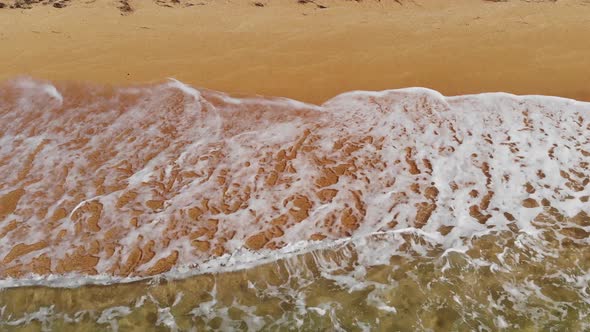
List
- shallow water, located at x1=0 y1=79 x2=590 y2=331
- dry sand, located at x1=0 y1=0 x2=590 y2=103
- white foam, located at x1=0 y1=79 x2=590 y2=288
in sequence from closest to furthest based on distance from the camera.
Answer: shallow water, located at x1=0 y1=79 x2=590 y2=331 < white foam, located at x1=0 y1=79 x2=590 y2=288 < dry sand, located at x1=0 y1=0 x2=590 y2=103

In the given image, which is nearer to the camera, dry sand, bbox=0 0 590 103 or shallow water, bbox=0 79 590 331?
shallow water, bbox=0 79 590 331

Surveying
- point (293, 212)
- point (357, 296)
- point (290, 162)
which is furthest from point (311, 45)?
point (357, 296)

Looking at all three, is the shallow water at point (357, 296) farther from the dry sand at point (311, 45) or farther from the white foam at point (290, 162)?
the dry sand at point (311, 45)

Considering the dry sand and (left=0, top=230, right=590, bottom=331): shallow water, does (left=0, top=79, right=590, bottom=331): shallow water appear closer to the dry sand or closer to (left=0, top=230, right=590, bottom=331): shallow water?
(left=0, top=230, right=590, bottom=331): shallow water

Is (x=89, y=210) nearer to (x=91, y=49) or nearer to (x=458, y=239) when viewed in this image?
(x=458, y=239)

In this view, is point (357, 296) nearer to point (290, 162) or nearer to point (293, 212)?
point (293, 212)

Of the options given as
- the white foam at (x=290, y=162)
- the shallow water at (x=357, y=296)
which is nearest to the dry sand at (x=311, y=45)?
the white foam at (x=290, y=162)

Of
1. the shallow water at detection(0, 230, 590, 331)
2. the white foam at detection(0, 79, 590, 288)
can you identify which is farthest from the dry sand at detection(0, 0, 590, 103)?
the shallow water at detection(0, 230, 590, 331)

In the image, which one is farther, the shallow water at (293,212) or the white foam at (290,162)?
the white foam at (290,162)
